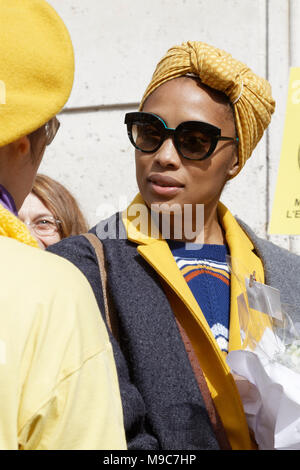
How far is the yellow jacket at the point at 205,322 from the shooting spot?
1697 mm

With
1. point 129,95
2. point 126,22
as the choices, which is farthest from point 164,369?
point 126,22

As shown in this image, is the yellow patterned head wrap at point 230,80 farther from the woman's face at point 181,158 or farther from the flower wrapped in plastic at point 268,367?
the flower wrapped in plastic at point 268,367

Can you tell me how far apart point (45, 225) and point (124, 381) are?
1.44 m

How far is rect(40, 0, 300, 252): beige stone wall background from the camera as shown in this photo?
3.10 metres

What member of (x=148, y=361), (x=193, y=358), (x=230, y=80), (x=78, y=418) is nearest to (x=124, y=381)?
(x=148, y=361)

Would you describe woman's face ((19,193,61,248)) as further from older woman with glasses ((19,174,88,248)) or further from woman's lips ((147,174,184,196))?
woman's lips ((147,174,184,196))

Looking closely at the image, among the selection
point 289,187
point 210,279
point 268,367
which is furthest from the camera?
→ point 289,187

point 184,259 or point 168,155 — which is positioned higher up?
point 168,155

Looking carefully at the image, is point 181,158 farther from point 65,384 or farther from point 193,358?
point 65,384

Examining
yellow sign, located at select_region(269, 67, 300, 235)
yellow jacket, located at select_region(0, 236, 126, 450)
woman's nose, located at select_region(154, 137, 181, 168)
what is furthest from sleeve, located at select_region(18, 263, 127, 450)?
yellow sign, located at select_region(269, 67, 300, 235)

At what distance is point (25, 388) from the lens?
94cm

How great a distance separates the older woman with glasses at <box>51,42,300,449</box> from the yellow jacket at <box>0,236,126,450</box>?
0.59 metres

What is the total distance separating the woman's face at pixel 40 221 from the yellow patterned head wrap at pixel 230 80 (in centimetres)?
98

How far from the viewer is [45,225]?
2.95 m
